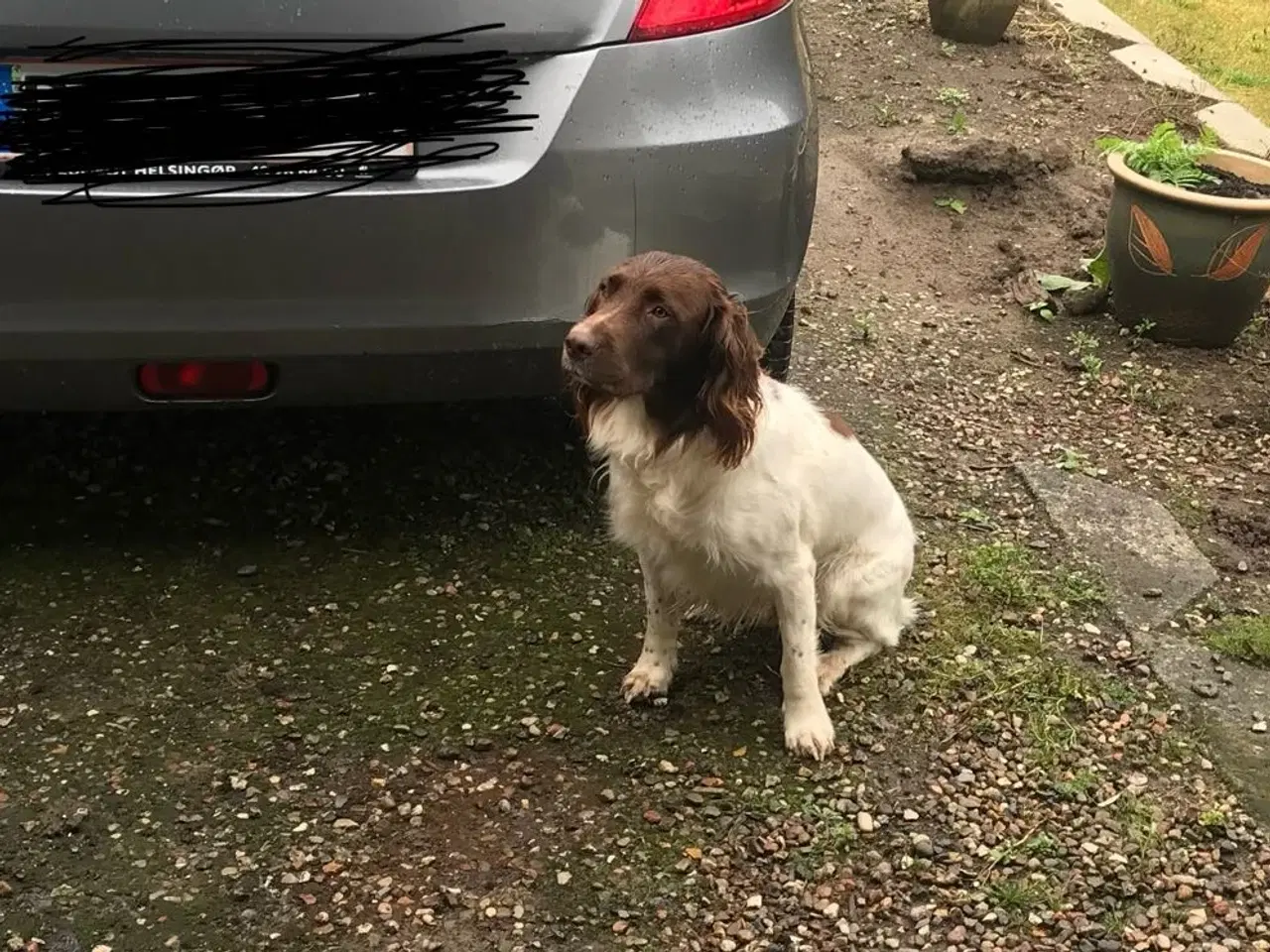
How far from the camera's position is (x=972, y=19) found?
873 cm

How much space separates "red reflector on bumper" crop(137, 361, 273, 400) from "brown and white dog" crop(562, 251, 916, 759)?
818mm

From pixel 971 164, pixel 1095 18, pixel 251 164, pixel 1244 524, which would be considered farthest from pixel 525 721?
pixel 1095 18

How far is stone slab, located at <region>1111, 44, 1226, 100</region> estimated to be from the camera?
26.9ft

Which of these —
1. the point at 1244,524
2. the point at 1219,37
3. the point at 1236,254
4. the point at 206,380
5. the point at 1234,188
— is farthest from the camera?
the point at 1219,37

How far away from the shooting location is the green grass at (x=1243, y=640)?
3415mm

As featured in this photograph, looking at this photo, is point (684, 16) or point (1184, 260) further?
point (1184, 260)

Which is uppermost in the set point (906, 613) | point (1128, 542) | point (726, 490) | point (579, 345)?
point (579, 345)

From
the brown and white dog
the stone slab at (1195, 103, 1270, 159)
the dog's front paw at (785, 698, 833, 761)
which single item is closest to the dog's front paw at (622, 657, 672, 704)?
the brown and white dog

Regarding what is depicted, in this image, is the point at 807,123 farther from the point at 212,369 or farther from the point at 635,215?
the point at 212,369

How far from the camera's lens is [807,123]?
3.33 metres

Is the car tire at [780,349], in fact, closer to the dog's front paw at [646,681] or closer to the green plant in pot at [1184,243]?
the dog's front paw at [646,681]

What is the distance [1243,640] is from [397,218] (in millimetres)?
2354

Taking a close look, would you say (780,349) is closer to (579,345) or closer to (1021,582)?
(1021,582)

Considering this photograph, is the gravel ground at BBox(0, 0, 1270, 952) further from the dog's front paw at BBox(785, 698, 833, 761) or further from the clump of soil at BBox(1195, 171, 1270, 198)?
the clump of soil at BBox(1195, 171, 1270, 198)
